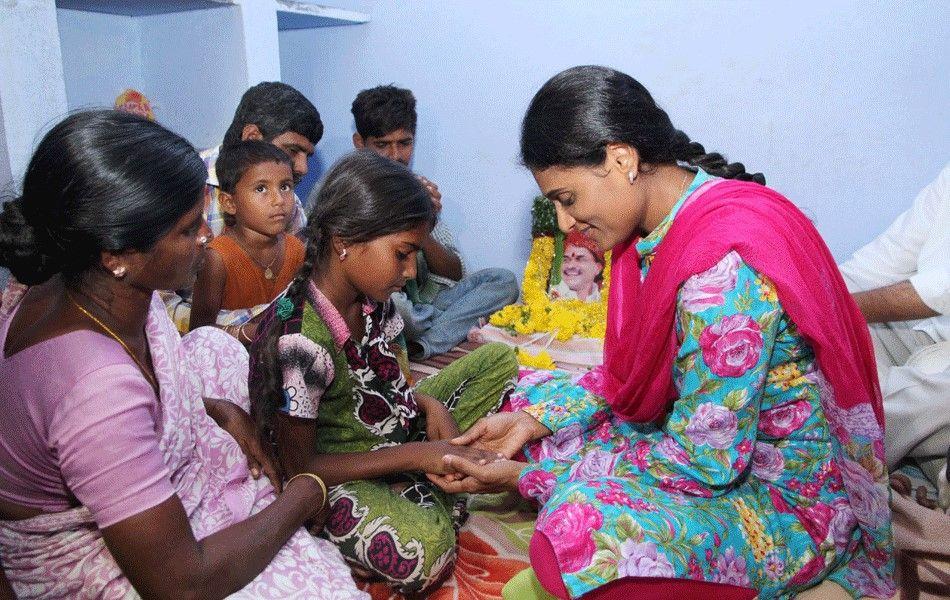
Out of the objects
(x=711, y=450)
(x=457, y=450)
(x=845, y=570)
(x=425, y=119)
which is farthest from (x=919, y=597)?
(x=425, y=119)

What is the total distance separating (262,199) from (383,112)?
1425 mm

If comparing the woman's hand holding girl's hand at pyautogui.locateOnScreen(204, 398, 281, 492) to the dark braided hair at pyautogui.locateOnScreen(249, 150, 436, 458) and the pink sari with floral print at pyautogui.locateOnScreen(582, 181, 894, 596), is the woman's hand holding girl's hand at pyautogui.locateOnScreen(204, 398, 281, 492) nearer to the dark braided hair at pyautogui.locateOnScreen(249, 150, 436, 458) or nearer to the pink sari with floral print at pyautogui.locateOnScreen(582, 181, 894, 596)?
the dark braided hair at pyautogui.locateOnScreen(249, 150, 436, 458)

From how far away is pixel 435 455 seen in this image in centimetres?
224

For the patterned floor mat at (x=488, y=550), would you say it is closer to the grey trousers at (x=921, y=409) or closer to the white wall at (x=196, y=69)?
the grey trousers at (x=921, y=409)

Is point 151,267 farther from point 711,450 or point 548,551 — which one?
point 711,450

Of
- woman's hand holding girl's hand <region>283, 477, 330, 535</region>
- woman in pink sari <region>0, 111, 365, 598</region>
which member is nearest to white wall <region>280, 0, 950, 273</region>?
woman's hand holding girl's hand <region>283, 477, 330, 535</region>

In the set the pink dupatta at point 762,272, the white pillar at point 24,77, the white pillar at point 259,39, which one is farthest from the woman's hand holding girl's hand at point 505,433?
the white pillar at point 259,39

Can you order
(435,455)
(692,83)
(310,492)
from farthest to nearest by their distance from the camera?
1. (692,83)
2. (435,455)
3. (310,492)

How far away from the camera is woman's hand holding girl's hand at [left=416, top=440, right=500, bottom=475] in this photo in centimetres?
223

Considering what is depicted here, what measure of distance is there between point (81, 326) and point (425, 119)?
13.1 ft

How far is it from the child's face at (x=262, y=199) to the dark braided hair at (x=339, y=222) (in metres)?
1.02

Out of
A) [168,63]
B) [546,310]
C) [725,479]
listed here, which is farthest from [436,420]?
[168,63]

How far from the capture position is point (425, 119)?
524 cm

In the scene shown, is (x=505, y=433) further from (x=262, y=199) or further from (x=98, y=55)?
(x=98, y=55)
